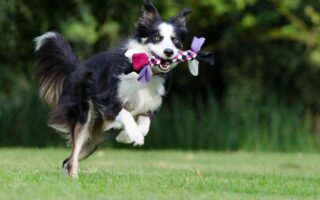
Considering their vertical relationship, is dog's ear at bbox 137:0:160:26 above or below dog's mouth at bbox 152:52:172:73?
above

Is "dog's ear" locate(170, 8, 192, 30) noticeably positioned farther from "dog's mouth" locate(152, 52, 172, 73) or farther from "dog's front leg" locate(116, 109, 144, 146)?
"dog's front leg" locate(116, 109, 144, 146)

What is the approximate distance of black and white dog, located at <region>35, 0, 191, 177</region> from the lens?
9.40m

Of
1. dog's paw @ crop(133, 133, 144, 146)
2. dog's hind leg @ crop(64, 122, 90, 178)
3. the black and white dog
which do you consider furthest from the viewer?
dog's hind leg @ crop(64, 122, 90, 178)

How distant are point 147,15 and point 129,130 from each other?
141 cm

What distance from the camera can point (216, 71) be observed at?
23.9 meters

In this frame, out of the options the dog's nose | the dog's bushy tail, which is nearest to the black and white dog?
the dog's nose

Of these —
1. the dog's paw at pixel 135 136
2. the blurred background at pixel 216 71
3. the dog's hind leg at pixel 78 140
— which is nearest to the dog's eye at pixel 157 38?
the dog's paw at pixel 135 136

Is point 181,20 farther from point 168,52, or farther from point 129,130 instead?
point 129,130

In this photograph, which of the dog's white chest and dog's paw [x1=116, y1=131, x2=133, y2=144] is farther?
the dog's white chest

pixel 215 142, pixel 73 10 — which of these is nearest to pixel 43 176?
pixel 215 142

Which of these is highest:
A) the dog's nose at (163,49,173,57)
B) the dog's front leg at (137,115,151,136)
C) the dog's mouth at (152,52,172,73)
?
the dog's nose at (163,49,173,57)

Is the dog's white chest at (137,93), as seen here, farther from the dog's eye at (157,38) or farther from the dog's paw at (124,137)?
the dog's eye at (157,38)

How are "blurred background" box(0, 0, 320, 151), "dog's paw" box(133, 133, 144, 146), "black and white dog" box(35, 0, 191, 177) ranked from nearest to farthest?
"dog's paw" box(133, 133, 144, 146) < "black and white dog" box(35, 0, 191, 177) < "blurred background" box(0, 0, 320, 151)

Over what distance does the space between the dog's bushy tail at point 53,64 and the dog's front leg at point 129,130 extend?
139cm
